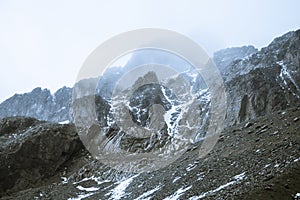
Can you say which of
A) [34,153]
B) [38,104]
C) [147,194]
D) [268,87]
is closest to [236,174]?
[147,194]

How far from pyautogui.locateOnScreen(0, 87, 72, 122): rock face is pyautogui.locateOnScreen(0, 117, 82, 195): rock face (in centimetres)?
10790

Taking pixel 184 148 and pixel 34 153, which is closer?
pixel 184 148

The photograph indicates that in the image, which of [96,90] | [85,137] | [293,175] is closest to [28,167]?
[85,137]

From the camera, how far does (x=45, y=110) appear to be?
179 m

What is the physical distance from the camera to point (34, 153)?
194 feet

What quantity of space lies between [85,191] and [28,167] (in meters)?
19.0

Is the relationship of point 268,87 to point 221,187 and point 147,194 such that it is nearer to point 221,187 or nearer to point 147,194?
point 147,194

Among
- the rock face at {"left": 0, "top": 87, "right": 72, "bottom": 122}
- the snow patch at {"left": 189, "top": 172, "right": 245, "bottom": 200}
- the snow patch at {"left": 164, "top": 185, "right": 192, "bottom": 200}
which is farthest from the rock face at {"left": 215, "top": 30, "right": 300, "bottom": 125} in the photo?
the rock face at {"left": 0, "top": 87, "right": 72, "bottom": 122}

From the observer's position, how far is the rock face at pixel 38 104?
576 ft

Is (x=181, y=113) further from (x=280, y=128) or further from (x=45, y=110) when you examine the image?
(x=45, y=110)

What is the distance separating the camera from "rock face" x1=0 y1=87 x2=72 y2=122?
576ft

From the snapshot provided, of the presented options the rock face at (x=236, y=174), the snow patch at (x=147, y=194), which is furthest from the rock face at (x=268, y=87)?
the snow patch at (x=147, y=194)

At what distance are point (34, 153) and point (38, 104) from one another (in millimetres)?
131364

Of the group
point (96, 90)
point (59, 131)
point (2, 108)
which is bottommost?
point (59, 131)
